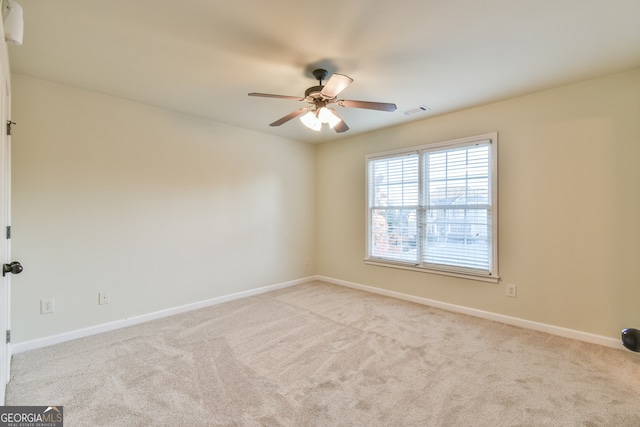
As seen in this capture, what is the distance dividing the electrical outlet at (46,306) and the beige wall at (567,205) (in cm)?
416

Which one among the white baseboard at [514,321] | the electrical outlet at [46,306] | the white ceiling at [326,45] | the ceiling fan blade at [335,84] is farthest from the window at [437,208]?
the electrical outlet at [46,306]

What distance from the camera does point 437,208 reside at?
375 cm

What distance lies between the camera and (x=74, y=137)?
2836 millimetres

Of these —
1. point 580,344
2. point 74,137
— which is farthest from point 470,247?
point 74,137

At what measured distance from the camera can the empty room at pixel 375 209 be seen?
186 cm

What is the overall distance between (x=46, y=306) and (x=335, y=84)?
10.7 feet

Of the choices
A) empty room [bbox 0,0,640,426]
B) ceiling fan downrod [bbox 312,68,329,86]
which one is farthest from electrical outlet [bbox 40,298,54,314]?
ceiling fan downrod [bbox 312,68,329,86]

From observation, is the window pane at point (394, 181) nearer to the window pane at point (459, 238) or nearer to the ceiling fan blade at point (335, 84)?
the window pane at point (459, 238)

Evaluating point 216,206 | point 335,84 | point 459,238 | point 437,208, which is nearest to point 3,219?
point 216,206

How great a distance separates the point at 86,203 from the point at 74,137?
0.65 m

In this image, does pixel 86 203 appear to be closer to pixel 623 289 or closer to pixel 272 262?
pixel 272 262

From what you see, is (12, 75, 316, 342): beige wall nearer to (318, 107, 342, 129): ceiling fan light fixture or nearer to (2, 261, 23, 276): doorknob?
(2, 261, 23, 276): doorknob

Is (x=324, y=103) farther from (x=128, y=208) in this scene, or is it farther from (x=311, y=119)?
(x=128, y=208)

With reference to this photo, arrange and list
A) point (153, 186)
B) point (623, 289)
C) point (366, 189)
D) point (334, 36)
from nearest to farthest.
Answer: point (334, 36) → point (623, 289) → point (153, 186) → point (366, 189)
